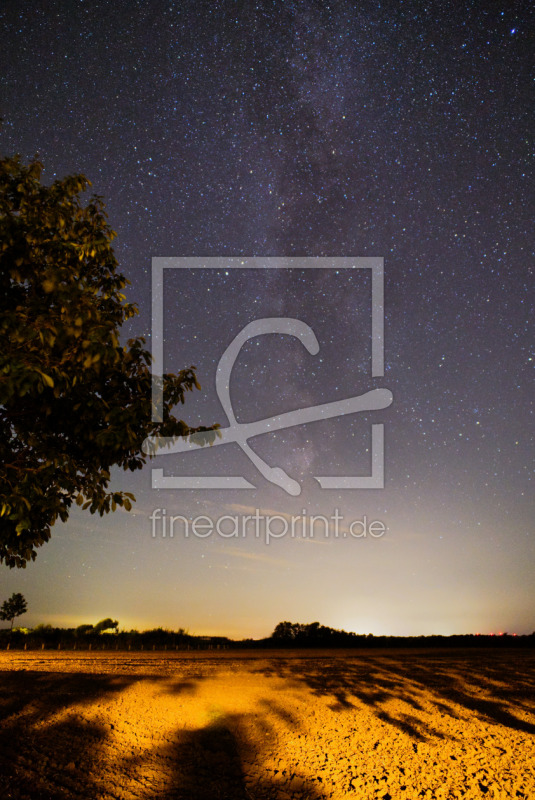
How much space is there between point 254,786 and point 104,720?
3512 mm

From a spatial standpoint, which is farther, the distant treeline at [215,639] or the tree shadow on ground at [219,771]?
the distant treeline at [215,639]

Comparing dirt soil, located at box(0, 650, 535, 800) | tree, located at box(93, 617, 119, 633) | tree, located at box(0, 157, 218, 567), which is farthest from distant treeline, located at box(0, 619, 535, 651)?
tree, located at box(0, 157, 218, 567)

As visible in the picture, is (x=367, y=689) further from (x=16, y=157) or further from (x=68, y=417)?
(x=16, y=157)

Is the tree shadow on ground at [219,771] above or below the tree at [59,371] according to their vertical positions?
below

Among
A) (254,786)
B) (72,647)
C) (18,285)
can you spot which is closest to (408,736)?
(254,786)

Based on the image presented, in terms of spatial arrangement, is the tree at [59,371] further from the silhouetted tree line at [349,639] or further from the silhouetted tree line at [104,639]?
the silhouetted tree line at [349,639]

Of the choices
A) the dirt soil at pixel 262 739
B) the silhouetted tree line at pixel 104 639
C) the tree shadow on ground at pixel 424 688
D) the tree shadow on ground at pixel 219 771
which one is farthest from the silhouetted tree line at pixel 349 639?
the tree shadow on ground at pixel 219 771

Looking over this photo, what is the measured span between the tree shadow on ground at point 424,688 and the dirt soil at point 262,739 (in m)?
0.06

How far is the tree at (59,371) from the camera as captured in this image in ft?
20.1

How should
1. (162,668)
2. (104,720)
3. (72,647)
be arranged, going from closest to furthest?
(104,720) < (162,668) < (72,647)

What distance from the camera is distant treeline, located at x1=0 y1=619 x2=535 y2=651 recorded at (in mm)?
39094

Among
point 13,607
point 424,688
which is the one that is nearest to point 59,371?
point 424,688

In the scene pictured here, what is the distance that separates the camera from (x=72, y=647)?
36000 mm

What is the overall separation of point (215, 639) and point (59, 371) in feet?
149
